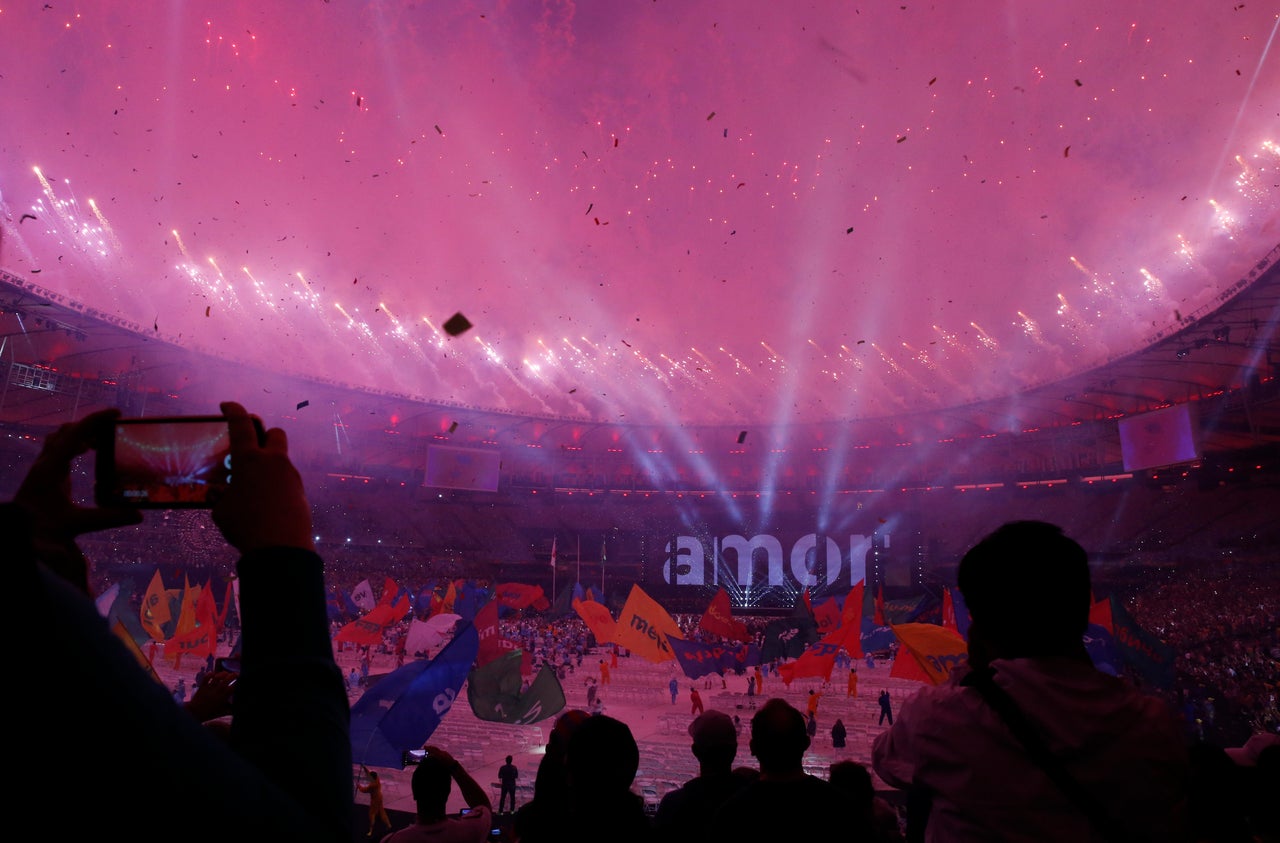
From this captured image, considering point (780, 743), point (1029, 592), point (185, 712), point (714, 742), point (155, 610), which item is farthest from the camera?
point (155, 610)

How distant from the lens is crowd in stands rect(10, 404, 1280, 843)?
67 cm

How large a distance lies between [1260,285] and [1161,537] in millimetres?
20794

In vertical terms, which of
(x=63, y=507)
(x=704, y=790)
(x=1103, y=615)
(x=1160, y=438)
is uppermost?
(x=1160, y=438)

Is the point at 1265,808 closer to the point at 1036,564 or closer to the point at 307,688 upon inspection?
the point at 1036,564

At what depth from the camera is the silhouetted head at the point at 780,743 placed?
281cm

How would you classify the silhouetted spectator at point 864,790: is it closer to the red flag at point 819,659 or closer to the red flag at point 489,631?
the red flag at point 489,631

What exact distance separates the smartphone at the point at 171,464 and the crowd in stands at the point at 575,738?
42 millimetres

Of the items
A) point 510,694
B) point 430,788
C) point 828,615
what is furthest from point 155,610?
point 828,615

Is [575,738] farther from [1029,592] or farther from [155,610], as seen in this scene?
[155,610]

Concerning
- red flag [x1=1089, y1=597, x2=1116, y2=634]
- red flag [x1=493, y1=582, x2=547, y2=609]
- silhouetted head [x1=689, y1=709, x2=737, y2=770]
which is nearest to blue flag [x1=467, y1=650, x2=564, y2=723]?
silhouetted head [x1=689, y1=709, x2=737, y2=770]

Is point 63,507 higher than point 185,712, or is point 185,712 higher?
point 63,507

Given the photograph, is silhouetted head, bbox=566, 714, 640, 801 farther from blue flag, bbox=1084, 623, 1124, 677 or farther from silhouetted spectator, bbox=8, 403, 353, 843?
blue flag, bbox=1084, 623, 1124, 677

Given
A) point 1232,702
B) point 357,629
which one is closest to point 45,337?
point 357,629

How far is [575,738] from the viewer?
100 inches
